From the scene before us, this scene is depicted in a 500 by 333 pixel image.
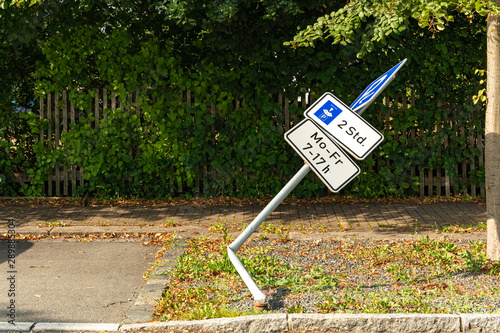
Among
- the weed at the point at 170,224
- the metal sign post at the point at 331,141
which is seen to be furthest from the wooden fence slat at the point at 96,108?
the metal sign post at the point at 331,141

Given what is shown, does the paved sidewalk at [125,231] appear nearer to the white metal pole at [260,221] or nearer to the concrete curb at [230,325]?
the concrete curb at [230,325]

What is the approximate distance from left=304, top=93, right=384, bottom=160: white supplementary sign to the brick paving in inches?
120

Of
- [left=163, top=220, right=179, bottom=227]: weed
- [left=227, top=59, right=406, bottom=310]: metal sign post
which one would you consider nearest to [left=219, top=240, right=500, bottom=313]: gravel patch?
[left=227, top=59, right=406, bottom=310]: metal sign post

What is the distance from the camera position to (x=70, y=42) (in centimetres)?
959

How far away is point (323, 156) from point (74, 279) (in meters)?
2.69

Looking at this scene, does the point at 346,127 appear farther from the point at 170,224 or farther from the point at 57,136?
the point at 57,136

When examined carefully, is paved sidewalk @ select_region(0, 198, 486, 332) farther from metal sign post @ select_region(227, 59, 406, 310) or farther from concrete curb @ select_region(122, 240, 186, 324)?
metal sign post @ select_region(227, 59, 406, 310)

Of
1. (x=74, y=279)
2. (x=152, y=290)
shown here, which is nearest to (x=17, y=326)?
(x=152, y=290)

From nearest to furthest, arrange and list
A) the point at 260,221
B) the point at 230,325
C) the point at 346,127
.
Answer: the point at 230,325 < the point at 346,127 < the point at 260,221

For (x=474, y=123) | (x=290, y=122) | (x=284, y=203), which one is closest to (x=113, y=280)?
(x=284, y=203)

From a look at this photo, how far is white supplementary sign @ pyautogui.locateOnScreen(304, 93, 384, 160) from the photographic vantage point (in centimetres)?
478

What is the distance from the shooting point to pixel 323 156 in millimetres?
4922

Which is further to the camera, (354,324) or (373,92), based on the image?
(373,92)

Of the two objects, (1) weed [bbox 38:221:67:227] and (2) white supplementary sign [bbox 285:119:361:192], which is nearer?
(2) white supplementary sign [bbox 285:119:361:192]
